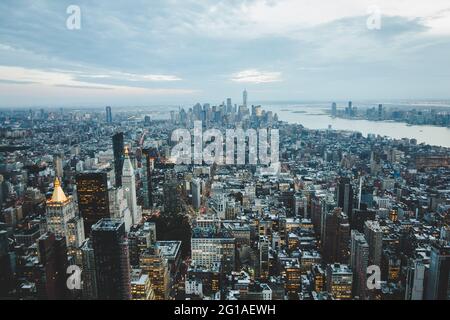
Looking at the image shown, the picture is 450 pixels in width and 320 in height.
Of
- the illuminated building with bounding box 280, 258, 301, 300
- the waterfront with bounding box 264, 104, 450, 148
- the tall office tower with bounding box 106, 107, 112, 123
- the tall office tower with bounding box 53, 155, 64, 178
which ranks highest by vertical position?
the tall office tower with bounding box 106, 107, 112, 123

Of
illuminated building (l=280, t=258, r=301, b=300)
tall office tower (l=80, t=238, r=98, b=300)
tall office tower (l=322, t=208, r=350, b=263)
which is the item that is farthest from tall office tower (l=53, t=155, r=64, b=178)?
tall office tower (l=322, t=208, r=350, b=263)

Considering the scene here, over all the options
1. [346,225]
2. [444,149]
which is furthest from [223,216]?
[444,149]

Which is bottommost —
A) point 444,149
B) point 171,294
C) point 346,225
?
point 171,294

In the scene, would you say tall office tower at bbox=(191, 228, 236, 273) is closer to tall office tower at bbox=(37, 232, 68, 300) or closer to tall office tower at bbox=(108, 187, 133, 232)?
tall office tower at bbox=(108, 187, 133, 232)

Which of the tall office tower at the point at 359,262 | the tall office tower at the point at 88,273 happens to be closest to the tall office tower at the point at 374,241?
the tall office tower at the point at 359,262

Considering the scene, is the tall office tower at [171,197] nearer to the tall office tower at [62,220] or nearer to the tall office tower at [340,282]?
the tall office tower at [62,220]

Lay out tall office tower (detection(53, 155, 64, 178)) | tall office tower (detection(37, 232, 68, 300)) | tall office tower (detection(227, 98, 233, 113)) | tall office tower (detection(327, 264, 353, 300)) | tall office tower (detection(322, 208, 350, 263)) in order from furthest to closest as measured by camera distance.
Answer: tall office tower (detection(53, 155, 64, 178)) < tall office tower (detection(227, 98, 233, 113)) < tall office tower (detection(322, 208, 350, 263)) < tall office tower (detection(327, 264, 353, 300)) < tall office tower (detection(37, 232, 68, 300))
